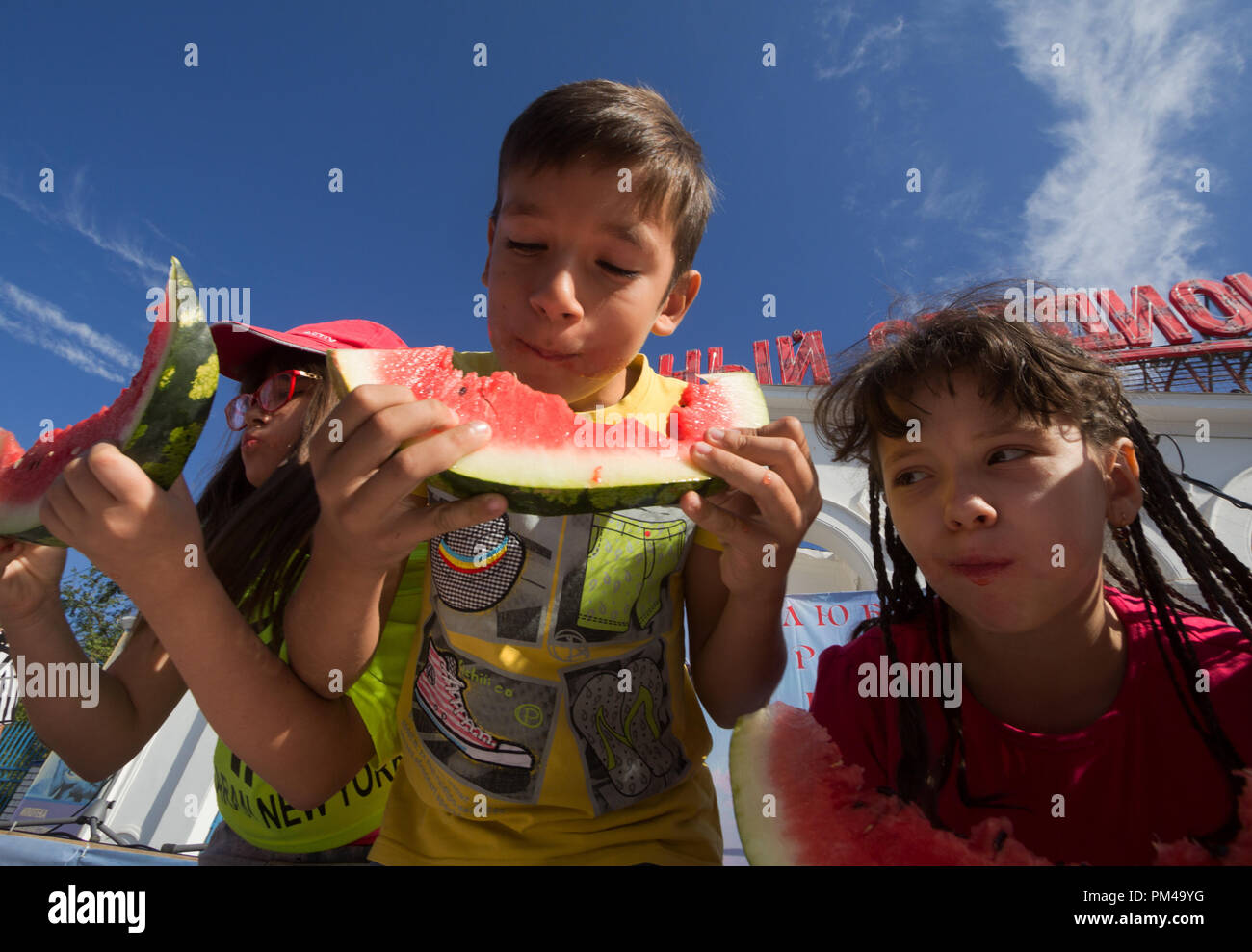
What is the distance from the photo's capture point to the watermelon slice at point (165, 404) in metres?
1.45

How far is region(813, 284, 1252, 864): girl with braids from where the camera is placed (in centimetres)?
154

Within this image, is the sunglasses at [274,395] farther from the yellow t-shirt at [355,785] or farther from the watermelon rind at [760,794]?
the watermelon rind at [760,794]

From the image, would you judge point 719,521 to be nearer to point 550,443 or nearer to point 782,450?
point 782,450

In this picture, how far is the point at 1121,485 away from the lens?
1.81m

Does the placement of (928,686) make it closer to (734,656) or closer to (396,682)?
(734,656)

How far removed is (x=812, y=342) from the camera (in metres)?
18.9

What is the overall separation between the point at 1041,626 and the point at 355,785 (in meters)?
2.03

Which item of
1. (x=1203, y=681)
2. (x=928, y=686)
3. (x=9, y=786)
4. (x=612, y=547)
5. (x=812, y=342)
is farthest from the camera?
(x=812, y=342)

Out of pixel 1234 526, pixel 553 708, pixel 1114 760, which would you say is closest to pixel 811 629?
pixel 1114 760

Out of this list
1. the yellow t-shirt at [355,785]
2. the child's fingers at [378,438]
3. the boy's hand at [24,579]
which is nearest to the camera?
the child's fingers at [378,438]

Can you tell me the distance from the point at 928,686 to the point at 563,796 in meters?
1.06

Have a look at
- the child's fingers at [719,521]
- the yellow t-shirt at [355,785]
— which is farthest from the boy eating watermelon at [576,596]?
the yellow t-shirt at [355,785]

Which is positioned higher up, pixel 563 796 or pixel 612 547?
pixel 612 547
